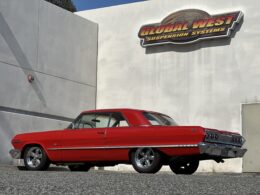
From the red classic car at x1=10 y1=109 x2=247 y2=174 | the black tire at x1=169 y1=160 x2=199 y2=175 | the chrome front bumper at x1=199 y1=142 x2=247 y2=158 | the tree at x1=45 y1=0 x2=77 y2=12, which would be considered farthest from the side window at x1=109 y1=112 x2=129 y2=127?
the tree at x1=45 y1=0 x2=77 y2=12

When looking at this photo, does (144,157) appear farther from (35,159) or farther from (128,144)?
(35,159)

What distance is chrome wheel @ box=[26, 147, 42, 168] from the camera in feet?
37.0

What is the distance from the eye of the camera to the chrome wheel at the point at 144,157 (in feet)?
32.4

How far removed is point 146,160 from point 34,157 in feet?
9.23

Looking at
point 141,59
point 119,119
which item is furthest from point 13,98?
point 119,119

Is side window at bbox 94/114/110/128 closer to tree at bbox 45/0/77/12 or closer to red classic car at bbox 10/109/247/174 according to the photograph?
red classic car at bbox 10/109/247/174

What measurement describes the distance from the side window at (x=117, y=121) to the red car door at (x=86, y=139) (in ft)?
0.40

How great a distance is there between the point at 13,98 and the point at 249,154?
25.1ft

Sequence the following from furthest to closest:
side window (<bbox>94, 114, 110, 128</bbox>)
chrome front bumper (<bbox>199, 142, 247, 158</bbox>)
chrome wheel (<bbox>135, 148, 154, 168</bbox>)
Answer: side window (<bbox>94, 114, 110, 128</bbox>) < chrome wheel (<bbox>135, 148, 154, 168</bbox>) < chrome front bumper (<bbox>199, 142, 247, 158</bbox>)

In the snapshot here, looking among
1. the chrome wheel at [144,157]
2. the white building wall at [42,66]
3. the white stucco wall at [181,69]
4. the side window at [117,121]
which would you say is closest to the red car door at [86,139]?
the side window at [117,121]

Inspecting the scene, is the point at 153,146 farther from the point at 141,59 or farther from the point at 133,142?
the point at 141,59

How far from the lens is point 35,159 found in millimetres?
11336

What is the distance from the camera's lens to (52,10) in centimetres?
1838

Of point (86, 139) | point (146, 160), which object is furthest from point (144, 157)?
point (86, 139)
